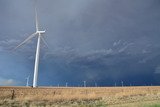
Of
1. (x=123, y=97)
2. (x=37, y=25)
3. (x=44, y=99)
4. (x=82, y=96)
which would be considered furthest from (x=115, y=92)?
(x=37, y=25)

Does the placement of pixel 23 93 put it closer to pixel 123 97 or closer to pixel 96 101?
pixel 96 101

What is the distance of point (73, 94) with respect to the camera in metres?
57.2

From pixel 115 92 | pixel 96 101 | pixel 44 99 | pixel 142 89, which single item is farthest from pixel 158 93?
pixel 44 99

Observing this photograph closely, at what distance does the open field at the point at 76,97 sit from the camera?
4603 centimetres

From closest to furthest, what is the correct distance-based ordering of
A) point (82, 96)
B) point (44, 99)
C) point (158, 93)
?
point (44, 99) < point (82, 96) < point (158, 93)

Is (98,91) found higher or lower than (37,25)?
lower

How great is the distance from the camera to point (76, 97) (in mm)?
53625

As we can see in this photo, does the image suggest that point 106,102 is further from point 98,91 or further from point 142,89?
point 142,89

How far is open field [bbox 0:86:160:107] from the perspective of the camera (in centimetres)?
4603

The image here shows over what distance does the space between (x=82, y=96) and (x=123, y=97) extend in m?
9.85

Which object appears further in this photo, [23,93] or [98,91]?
[98,91]

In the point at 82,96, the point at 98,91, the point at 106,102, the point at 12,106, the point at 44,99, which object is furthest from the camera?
the point at 98,91

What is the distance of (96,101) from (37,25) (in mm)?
27304

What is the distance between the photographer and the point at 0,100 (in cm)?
4431
